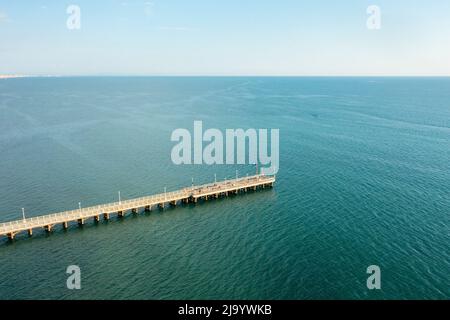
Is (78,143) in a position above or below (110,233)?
above

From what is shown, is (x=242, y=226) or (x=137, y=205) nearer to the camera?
(x=242, y=226)

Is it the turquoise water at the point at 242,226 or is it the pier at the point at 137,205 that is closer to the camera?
the turquoise water at the point at 242,226

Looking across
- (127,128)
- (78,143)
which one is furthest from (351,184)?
(127,128)

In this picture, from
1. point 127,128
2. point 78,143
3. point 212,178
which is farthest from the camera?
point 127,128

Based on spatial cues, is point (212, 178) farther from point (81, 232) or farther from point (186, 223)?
point (81, 232)

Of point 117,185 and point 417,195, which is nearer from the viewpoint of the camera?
point 417,195

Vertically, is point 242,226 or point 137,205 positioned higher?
point 137,205

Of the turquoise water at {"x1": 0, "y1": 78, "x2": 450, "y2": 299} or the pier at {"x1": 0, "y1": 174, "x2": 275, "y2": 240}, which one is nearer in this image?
the turquoise water at {"x1": 0, "y1": 78, "x2": 450, "y2": 299}
